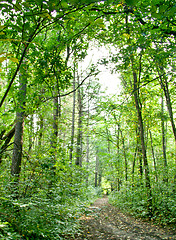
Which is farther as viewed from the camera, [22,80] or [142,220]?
[142,220]

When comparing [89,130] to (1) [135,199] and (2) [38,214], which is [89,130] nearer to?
(1) [135,199]

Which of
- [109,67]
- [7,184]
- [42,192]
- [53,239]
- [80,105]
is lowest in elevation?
[53,239]

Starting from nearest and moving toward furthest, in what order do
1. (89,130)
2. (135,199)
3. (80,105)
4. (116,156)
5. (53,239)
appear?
(53,239) < (135,199) < (89,130) < (80,105) < (116,156)

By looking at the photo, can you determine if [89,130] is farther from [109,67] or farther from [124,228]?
[109,67]

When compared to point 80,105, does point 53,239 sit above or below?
below

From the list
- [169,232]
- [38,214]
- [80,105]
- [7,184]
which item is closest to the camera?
[7,184]

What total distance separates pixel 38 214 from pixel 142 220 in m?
5.69

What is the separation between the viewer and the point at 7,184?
109 inches

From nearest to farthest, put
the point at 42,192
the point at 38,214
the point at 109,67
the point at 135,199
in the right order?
the point at 38,214, the point at 42,192, the point at 109,67, the point at 135,199

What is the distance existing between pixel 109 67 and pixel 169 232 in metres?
5.30

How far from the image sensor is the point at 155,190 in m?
7.04

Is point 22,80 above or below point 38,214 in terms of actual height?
above

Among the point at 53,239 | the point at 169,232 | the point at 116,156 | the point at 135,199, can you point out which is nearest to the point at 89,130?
the point at 116,156

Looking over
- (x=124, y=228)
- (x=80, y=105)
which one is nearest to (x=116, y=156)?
(x=80, y=105)
